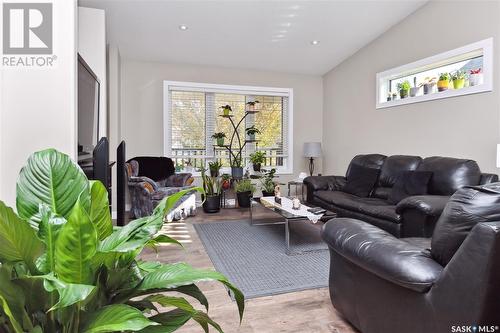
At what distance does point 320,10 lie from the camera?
13.3 ft

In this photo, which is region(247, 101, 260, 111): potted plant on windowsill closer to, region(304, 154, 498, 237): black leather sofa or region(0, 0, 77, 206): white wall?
region(304, 154, 498, 237): black leather sofa

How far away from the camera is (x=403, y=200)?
3.02 m

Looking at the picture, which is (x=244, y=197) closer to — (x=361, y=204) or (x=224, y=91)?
(x=224, y=91)

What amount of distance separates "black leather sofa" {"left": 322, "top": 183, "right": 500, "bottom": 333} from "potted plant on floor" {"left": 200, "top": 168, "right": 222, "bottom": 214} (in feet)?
11.5

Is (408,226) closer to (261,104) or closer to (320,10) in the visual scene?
(320,10)

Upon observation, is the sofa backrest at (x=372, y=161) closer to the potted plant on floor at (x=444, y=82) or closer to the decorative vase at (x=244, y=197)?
the potted plant on floor at (x=444, y=82)

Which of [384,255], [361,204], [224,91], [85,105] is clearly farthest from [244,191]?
[384,255]

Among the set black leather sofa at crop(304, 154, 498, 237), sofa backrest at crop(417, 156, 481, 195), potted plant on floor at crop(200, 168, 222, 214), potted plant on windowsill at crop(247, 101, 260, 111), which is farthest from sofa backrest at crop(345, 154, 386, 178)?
potted plant on floor at crop(200, 168, 222, 214)

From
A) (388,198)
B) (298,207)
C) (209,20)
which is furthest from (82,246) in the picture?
(209,20)

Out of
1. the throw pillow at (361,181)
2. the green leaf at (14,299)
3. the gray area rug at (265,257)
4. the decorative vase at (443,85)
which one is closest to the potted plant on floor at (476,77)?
the decorative vase at (443,85)

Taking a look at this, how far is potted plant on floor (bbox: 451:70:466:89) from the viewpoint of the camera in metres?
3.67

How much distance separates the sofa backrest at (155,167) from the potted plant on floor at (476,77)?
4194mm

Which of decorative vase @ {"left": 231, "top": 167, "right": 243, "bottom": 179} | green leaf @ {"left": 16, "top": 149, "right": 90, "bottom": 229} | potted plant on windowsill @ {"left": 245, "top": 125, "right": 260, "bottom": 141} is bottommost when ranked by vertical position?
decorative vase @ {"left": 231, "top": 167, "right": 243, "bottom": 179}

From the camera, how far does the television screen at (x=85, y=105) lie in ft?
5.35
